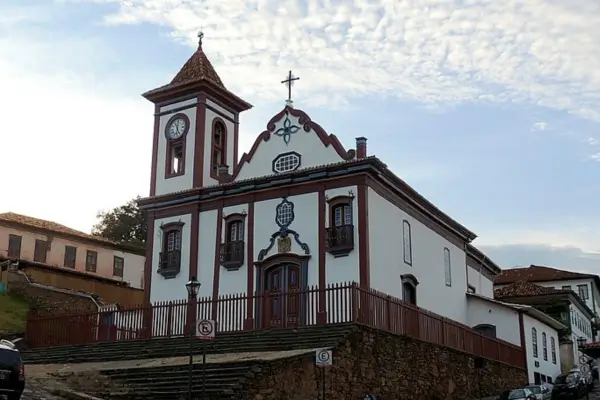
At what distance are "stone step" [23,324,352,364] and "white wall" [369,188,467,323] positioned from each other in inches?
217

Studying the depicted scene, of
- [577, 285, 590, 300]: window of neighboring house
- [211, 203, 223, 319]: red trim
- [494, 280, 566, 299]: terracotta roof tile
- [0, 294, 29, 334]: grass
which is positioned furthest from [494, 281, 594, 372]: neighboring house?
[0, 294, 29, 334]: grass

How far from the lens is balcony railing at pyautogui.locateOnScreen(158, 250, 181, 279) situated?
31.5m

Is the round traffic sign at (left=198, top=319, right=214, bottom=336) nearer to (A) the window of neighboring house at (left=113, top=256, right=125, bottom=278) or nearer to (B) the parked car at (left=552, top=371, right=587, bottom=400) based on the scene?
(B) the parked car at (left=552, top=371, right=587, bottom=400)

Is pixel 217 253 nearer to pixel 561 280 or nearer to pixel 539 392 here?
pixel 539 392

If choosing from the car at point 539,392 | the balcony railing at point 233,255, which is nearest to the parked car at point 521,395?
the car at point 539,392

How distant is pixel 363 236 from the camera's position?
27.2m

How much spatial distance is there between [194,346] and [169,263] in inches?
324

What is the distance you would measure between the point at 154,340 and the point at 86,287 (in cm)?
2330

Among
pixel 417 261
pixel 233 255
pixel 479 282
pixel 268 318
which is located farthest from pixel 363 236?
pixel 479 282

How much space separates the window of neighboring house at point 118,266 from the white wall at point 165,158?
23469 millimetres

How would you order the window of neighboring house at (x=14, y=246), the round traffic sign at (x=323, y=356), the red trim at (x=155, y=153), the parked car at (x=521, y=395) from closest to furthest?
the round traffic sign at (x=323, y=356)
the parked car at (x=521, y=395)
the red trim at (x=155, y=153)
the window of neighboring house at (x=14, y=246)

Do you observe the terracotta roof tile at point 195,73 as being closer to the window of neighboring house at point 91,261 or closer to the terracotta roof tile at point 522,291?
the window of neighboring house at point 91,261

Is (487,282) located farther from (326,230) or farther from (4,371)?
(4,371)

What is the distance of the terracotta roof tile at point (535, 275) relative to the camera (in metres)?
70.4
